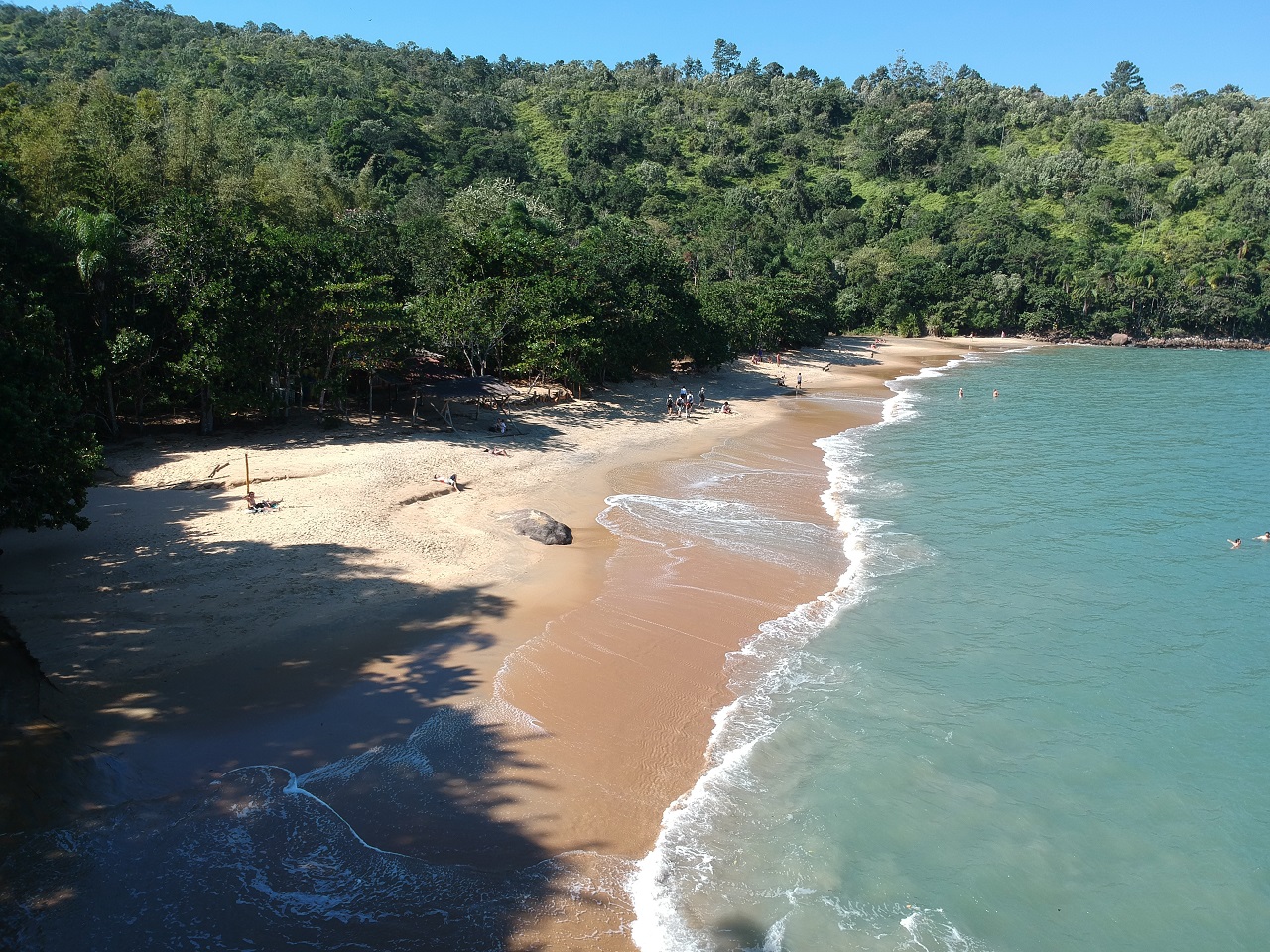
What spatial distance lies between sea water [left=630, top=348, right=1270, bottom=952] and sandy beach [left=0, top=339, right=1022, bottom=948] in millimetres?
891

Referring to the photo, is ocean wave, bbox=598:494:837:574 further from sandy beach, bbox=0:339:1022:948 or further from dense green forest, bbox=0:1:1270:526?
dense green forest, bbox=0:1:1270:526

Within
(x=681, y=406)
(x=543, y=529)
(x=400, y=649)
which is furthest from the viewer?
→ (x=681, y=406)

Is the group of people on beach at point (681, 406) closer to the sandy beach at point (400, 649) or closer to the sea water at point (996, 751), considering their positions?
the sandy beach at point (400, 649)

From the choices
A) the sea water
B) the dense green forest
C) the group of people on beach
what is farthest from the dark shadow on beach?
the group of people on beach

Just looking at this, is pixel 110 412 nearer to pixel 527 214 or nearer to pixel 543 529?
pixel 543 529

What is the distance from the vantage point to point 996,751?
11281mm

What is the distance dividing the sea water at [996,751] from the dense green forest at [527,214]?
11589 mm

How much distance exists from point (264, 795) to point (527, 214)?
44.2 m

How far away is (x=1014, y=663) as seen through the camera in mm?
13773

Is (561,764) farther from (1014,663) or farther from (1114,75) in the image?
(1114,75)

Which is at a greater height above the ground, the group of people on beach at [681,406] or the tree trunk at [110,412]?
the tree trunk at [110,412]

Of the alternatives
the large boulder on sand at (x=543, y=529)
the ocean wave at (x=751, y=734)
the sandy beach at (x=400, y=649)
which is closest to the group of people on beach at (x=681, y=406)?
the sandy beach at (x=400, y=649)

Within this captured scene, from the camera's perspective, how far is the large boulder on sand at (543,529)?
59.9ft

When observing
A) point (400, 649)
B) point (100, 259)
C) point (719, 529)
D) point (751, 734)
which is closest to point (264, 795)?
point (400, 649)
